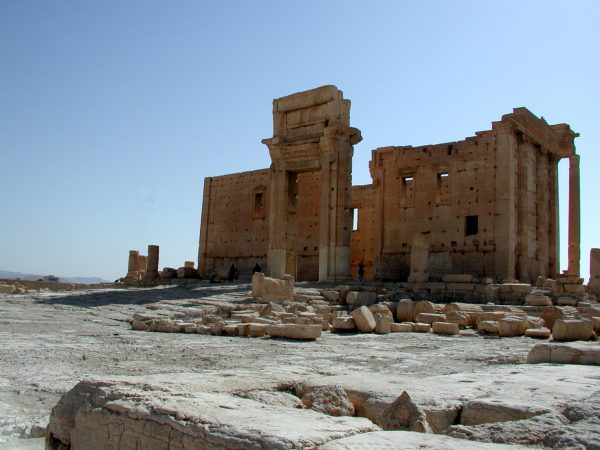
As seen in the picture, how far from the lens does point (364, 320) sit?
41.5 feet

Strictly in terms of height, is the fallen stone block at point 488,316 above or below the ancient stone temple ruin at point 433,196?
below

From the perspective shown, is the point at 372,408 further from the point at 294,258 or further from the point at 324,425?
the point at 294,258

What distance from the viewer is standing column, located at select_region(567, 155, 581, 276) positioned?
26094 millimetres

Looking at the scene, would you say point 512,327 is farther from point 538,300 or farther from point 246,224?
point 246,224

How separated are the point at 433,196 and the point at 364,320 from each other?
42.1 feet

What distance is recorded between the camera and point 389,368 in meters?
7.55

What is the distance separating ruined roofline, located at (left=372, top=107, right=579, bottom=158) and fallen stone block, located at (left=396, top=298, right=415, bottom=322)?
1035 centimetres

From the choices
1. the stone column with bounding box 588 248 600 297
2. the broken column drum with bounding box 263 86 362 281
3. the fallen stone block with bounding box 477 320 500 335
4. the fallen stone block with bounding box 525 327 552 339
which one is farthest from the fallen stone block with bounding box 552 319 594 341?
the broken column drum with bounding box 263 86 362 281

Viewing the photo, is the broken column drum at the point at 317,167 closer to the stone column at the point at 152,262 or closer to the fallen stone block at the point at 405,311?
the fallen stone block at the point at 405,311

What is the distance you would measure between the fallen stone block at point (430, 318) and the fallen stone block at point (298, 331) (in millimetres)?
3869

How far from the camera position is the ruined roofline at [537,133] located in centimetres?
2269

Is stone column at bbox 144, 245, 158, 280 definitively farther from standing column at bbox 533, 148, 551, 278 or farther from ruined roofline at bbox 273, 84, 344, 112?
standing column at bbox 533, 148, 551, 278

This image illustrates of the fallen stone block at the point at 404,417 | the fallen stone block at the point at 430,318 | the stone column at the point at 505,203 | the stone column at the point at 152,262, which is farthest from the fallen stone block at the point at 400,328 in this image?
the stone column at the point at 152,262

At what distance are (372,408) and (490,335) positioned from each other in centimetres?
922
